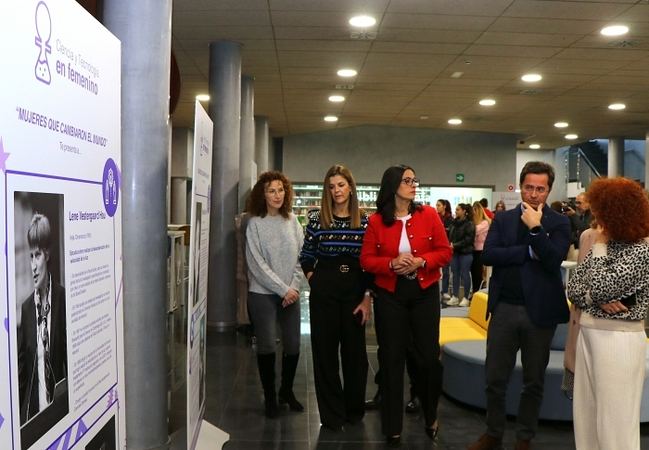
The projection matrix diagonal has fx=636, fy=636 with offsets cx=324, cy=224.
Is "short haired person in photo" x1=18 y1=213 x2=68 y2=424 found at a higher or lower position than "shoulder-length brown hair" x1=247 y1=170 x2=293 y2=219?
lower

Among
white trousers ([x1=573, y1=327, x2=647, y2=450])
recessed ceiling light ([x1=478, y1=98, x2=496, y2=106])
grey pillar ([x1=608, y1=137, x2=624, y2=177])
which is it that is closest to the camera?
white trousers ([x1=573, y1=327, x2=647, y2=450])

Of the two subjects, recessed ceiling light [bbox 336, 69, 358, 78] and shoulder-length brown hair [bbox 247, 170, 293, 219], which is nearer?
shoulder-length brown hair [bbox 247, 170, 293, 219]

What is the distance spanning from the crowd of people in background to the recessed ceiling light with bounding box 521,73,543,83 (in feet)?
21.8

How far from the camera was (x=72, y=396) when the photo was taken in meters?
1.64

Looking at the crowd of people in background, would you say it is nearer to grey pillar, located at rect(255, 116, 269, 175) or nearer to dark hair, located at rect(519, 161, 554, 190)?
dark hair, located at rect(519, 161, 554, 190)

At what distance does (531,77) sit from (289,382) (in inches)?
289

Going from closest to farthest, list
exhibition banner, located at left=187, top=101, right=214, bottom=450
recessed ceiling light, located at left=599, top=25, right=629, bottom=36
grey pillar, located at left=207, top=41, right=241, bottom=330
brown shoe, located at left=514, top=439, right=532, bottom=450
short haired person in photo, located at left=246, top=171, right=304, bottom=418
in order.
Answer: exhibition banner, located at left=187, top=101, right=214, bottom=450 < brown shoe, located at left=514, top=439, right=532, bottom=450 < short haired person in photo, located at left=246, top=171, right=304, bottom=418 < recessed ceiling light, located at left=599, top=25, right=629, bottom=36 < grey pillar, located at left=207, top=41, right=241, bottom=330

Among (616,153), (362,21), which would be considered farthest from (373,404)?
(616,153)

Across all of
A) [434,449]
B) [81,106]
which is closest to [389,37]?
[434,449]

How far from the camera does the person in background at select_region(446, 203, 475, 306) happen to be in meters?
9.86

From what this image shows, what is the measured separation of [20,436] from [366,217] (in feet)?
10.2

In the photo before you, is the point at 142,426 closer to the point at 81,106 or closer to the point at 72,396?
the point at 72,396

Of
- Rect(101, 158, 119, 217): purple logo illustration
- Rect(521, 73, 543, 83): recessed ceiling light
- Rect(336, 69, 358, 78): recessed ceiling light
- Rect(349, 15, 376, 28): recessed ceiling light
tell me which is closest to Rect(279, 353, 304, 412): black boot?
Rect(101, 158, 119, 217): purple logo illustration

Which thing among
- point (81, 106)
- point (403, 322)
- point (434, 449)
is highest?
point (81, 106)
